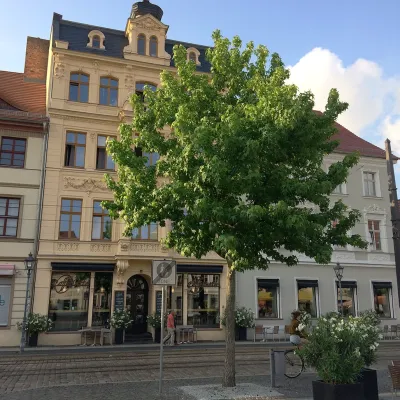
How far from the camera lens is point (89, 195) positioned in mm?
22984

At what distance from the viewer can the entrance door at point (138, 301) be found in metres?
23.1

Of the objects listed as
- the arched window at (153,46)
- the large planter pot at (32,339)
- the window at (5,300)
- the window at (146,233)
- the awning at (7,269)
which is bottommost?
the large planter pot at (32,339)

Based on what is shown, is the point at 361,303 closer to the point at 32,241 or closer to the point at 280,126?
the point at 32,241

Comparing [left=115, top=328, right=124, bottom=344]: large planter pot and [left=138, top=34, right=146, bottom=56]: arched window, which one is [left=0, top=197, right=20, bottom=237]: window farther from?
[left=138, top=34, right=146, bottom=56]: arched window

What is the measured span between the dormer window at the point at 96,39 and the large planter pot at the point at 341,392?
22425 mm

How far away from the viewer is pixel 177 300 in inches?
938

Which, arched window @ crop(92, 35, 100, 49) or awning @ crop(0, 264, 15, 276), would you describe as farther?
arched window @ crop(92, 35, 100, 49)

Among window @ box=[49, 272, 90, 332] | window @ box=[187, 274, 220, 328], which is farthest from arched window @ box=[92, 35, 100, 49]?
window @ box=[187, 274, 220, 328]

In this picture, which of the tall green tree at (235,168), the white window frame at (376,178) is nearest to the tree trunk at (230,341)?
the tall green tree at (235,168)

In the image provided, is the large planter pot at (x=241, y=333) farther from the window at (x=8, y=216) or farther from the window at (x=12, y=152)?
the window at (x=12, y=152)

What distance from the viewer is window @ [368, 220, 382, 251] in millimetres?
28859

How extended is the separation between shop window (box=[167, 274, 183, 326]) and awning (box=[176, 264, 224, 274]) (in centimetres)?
51

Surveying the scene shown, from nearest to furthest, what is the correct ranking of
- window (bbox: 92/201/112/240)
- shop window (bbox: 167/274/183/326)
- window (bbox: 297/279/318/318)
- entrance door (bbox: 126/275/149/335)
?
window (bbox: 92/201/112/240) → entrance door (bbox: 126/275/149/335) → shop window (bbox: 167/274/183/326) → window (bbox: 297/279/318/318)

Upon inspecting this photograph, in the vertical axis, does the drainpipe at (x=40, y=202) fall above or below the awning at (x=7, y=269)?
above
